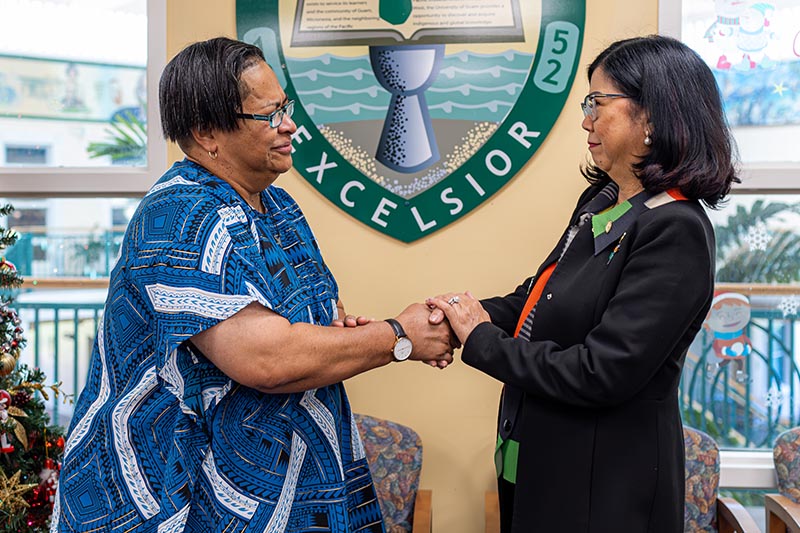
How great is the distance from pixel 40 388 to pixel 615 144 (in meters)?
1.83

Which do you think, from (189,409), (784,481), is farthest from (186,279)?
(784,481)

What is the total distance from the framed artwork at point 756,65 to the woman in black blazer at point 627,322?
1167 millimetres

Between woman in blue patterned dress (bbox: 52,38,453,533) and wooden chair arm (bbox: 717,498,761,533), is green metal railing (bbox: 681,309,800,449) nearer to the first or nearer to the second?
wooden chair arm (bbox: 717,498,761,533)

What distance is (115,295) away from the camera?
1.46 metres

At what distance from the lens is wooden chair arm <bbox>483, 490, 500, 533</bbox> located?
2238 mm

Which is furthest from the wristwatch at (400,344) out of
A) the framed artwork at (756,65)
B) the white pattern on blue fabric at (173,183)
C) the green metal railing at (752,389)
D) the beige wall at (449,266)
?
the framed artwork at (756,65)

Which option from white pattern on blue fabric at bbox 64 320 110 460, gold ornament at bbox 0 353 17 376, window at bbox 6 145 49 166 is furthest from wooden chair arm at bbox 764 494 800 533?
window at bbox 6 145 49 166

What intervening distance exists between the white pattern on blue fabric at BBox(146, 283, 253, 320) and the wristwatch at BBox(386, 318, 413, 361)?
39cm

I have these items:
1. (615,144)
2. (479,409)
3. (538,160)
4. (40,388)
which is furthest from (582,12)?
(40,388)

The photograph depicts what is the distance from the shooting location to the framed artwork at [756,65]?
2.59 m

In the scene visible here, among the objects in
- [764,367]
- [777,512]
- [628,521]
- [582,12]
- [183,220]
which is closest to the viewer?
[183,220]

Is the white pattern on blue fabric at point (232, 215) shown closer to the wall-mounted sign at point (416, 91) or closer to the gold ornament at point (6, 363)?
the wall-mounted sign at point (416, 91)

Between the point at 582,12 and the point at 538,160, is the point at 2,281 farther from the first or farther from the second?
the point at 582,12

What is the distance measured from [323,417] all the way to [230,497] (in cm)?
24
